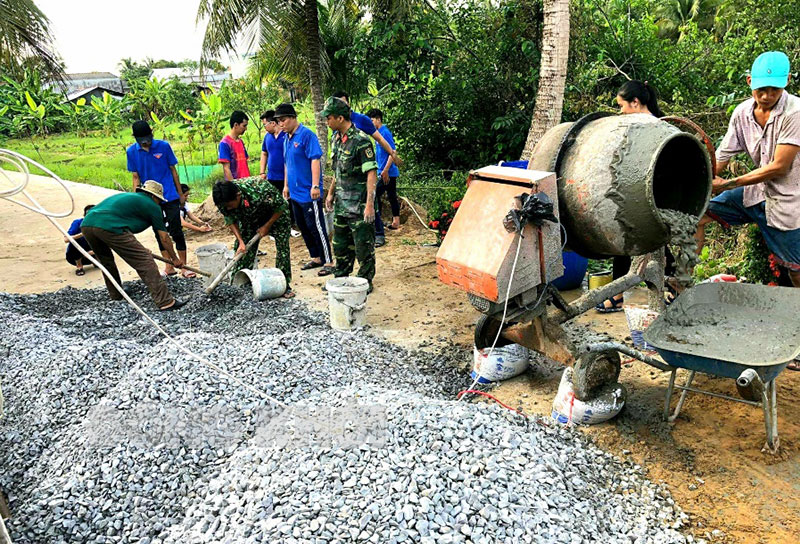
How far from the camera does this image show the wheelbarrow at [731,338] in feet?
9.07

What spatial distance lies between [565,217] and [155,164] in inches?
190

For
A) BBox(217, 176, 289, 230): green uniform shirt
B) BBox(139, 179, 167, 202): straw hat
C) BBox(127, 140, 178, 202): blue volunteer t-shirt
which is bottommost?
BBox(217, 176, 289, 230): green uniform shirt

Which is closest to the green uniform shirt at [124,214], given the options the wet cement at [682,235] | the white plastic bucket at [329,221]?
the white plastic bucket at [329,221]

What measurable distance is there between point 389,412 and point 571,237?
151 centimetres

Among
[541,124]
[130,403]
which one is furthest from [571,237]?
[541,124]

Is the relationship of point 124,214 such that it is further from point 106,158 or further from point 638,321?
point 106,158

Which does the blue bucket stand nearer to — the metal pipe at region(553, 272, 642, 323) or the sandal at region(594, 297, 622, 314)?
the sandal at region(594, 297, 622, 314)

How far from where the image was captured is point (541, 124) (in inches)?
268

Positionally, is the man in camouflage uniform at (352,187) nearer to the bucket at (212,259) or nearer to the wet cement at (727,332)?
the bucket at (212,259)

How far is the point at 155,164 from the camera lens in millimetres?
6391

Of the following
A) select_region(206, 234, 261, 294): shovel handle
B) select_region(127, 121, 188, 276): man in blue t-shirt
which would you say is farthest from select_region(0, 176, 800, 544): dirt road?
select_region(127, 121, 188, 276): man in blue t-shirt

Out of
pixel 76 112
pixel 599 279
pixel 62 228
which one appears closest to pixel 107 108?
pixel 76 112

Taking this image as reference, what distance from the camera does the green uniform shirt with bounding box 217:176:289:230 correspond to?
554 cm

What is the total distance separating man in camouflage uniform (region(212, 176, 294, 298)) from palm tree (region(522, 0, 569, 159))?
9.45ft
